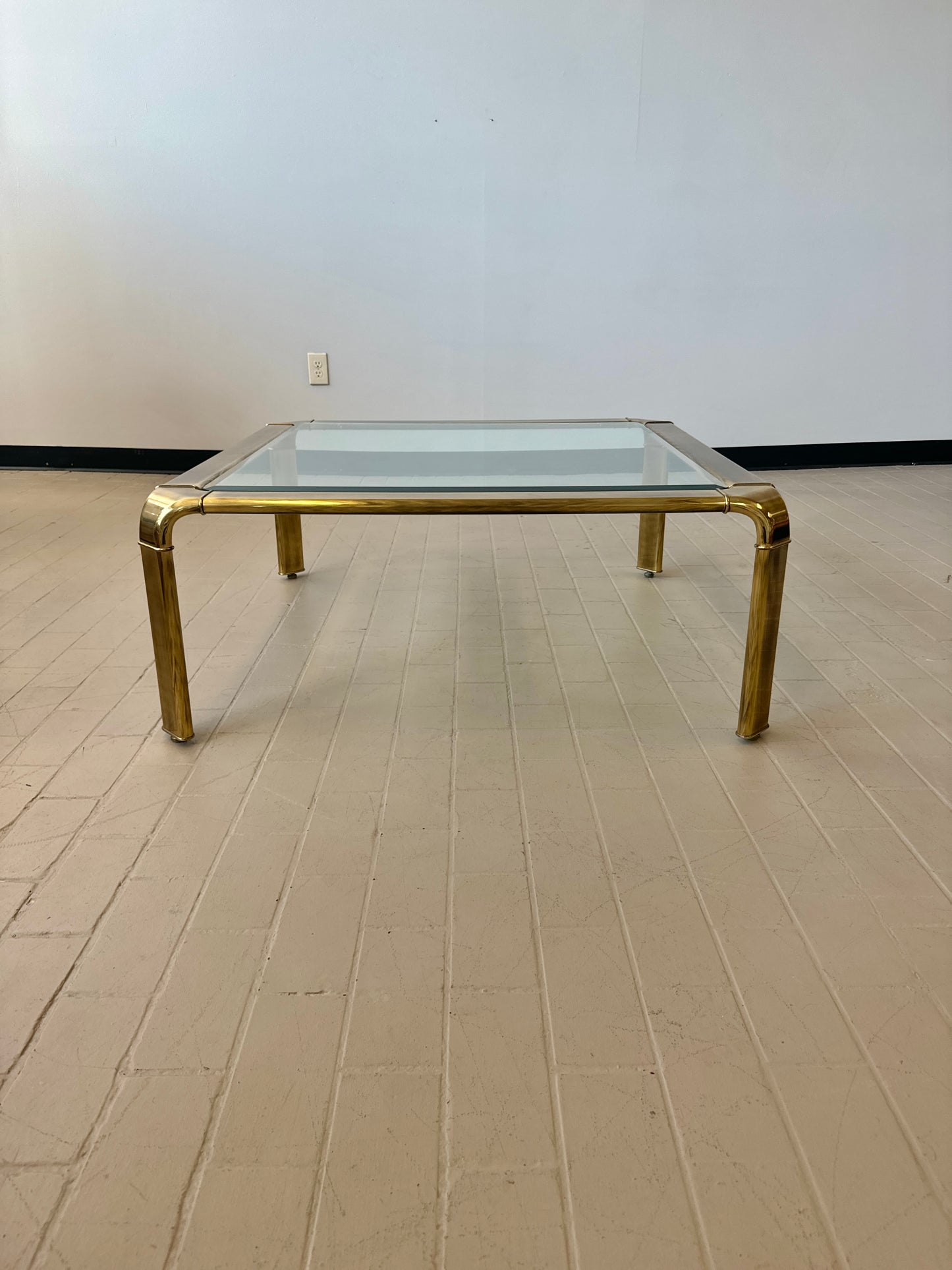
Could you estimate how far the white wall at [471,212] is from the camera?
277 centimetres

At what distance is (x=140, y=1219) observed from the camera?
28.2 inches

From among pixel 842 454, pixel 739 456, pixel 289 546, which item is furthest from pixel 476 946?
pixel 842 454

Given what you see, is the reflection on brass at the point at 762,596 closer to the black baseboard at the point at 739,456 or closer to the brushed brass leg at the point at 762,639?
the brushed brass leg at the point at 762,639

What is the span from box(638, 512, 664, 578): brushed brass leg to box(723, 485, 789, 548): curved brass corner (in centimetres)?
78

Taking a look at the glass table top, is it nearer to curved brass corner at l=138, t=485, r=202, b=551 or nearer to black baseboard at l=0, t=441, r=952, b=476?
curved brass corner at l=138, t=485, r=202, b=551

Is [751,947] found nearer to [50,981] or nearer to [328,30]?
[50,981]

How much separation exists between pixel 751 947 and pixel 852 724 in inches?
24.7

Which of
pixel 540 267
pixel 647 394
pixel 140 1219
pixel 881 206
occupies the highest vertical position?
pixel 881 206

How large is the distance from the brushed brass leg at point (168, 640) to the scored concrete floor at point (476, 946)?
0.05 m

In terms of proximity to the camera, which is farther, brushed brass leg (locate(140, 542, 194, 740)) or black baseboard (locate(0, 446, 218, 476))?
black baseboard (locate(0, 446, 218, 476))

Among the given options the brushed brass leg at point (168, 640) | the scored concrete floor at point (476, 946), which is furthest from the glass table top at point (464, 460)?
the scored concrete floor at point (476, 946)

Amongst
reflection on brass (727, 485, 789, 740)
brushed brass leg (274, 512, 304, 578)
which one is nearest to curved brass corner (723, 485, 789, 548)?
reflection on brass (727, 485, 789, 740)

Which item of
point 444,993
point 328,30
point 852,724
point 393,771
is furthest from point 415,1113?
point 328,30

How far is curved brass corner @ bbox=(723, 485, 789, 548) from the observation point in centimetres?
134
